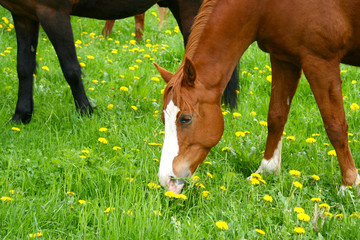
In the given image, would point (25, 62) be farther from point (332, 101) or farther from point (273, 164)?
point (332, 101)

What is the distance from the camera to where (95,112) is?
17.2 feet

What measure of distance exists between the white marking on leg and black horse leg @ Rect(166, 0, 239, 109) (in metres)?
1.31

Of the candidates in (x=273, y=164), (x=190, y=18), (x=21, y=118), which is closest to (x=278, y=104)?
(x=273, y=164)

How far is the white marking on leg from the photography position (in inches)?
161

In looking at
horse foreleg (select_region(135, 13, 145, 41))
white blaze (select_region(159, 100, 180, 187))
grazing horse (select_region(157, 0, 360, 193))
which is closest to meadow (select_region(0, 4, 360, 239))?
white blaze (select_region(159, 100, 180, 187))

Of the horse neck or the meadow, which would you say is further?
the horse neck

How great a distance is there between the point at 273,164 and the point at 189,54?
119 cm

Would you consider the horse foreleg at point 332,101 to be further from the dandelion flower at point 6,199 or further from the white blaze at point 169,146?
the dandelion flower at point 6,199

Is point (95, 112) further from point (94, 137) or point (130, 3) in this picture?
point (130, 3)

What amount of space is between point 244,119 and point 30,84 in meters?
2.16

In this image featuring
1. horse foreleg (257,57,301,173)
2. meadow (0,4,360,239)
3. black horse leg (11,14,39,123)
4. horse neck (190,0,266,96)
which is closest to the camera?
meadow (0,4,360,239)

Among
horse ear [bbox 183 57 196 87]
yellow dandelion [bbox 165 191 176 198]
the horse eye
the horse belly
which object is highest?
the horse belly

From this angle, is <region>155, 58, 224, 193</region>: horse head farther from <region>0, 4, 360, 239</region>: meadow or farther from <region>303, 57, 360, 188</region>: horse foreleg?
<region>303, 57, 360, 188</region>: horse foreleg

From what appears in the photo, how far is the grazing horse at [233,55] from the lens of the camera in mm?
3383
